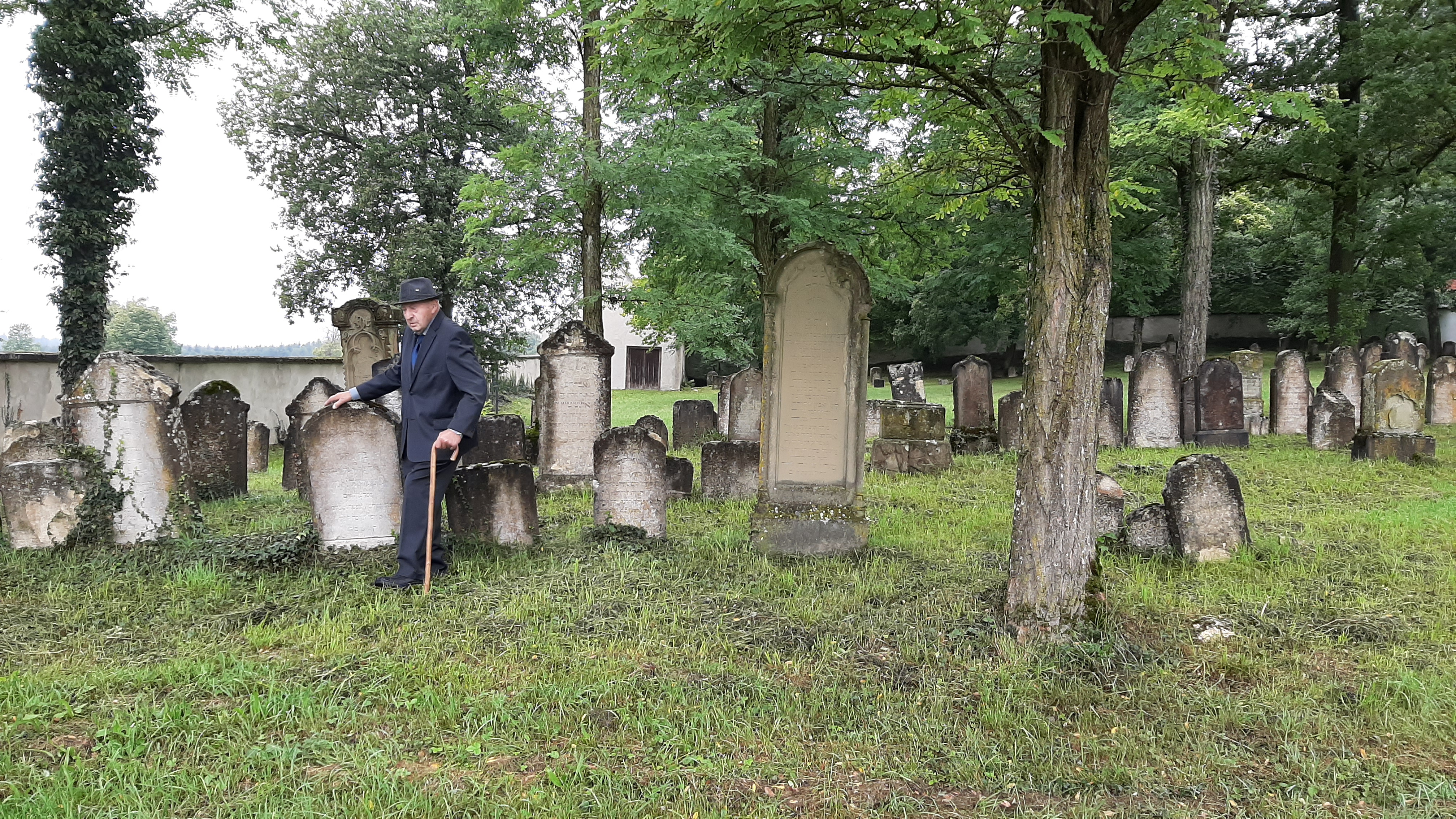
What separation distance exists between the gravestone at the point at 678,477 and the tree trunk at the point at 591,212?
365 cm

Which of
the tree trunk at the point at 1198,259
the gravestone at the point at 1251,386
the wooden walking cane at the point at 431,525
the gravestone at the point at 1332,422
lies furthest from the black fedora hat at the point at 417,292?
the tree trunk at the point at 1198,259

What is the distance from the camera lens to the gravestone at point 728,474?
8.05m

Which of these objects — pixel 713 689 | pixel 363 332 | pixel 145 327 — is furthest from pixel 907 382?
pixel 145 327

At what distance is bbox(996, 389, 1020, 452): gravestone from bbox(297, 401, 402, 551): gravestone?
8.44 metres

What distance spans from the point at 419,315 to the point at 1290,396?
44.6 feet


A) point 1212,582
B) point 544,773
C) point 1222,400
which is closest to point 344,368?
point 544,773

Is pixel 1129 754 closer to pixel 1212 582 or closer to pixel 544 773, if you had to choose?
pixel 544 773

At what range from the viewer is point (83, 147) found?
42.2ft

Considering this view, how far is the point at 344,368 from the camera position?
10609mm

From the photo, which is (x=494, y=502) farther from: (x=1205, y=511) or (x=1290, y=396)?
(x=1290, y=396)

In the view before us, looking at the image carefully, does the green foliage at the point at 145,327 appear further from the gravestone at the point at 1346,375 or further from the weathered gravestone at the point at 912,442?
the gravestone at the point at 1346,375

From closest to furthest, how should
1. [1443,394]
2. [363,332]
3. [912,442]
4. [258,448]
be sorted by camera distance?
[912,442], [363,332], [258,448], [1443,394]

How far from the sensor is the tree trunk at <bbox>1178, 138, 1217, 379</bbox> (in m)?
14.6

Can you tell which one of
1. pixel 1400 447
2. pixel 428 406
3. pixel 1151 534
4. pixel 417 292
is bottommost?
pixel 1151 534
